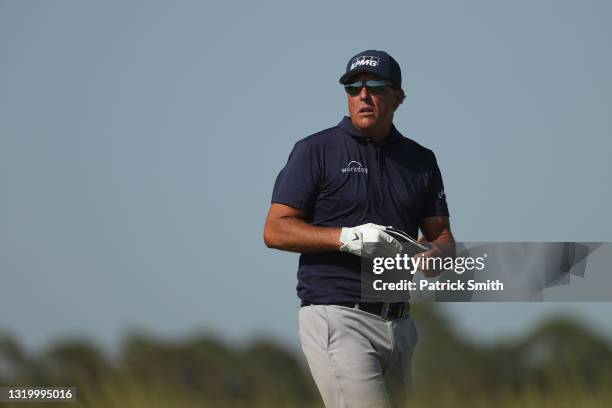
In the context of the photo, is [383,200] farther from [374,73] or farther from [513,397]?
[513,397]

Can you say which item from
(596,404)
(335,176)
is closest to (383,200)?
(335,176)

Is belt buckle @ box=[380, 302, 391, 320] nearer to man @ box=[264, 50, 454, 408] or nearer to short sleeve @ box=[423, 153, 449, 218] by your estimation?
man @ box=[264, 50, 454, 408]

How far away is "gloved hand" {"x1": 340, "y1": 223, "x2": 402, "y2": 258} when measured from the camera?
252 inches

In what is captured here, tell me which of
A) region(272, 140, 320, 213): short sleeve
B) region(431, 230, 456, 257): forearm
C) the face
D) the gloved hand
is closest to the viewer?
the gloved hand

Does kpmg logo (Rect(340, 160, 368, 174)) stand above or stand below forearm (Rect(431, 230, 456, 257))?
above

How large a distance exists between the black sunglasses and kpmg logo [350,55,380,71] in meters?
0.11

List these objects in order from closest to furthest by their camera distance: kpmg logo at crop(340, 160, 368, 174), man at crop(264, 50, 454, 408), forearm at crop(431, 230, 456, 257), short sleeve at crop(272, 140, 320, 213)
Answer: man at crop(264, 50, 454, 408)
short sleeve at crop(272, 140, 320, 213)
kpmg logo at crop(340, 160, 368, 174)
forearm at crop(431, 230, 456, 257)

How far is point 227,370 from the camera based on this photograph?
15.0m

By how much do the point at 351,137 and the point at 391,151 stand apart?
1.14 ft

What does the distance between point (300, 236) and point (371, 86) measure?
1.18 metres

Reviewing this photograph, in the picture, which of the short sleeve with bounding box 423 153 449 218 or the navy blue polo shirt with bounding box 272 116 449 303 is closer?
the navy blue polo shirt with bounding box 272 116 449 303

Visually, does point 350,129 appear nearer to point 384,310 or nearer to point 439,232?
point 439,232

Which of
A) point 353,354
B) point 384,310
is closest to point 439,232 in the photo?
point 384,310

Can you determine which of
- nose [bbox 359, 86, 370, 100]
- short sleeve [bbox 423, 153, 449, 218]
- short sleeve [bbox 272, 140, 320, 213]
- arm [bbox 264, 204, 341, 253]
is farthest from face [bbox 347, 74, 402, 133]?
arm [bbox 264, 204, 341, 253]
